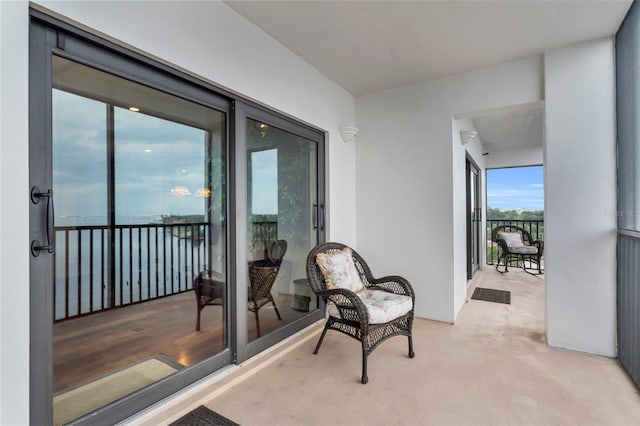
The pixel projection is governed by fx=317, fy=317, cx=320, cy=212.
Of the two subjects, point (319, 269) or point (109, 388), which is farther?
point (319, 269)

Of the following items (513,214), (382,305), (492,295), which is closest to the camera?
(382,305)

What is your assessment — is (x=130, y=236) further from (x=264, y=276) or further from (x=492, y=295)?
(x=492, y=295)

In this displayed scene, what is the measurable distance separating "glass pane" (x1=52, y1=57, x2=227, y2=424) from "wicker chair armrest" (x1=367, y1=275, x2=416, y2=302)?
1373 millimetres

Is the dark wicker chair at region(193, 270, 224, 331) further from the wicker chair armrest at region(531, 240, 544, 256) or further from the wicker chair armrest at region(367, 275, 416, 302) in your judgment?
the wicker chair armrest at region(531, 240, 544, 256)

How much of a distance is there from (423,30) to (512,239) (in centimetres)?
503

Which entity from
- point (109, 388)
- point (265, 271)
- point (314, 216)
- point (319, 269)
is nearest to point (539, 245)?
point (314, 216)

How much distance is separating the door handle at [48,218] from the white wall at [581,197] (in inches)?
139

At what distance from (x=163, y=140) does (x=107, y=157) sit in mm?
364

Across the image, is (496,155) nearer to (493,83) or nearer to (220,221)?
(493,83)

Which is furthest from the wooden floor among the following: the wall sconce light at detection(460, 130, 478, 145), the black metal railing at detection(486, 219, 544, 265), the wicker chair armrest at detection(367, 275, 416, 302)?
the black metal railing at detection(486, 219, 544, 265)

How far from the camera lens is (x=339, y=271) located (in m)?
2.77

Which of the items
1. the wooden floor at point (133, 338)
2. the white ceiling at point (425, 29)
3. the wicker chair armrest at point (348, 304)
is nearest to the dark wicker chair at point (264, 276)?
the wooden floor at point (133, 338)

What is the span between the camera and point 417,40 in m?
2.68

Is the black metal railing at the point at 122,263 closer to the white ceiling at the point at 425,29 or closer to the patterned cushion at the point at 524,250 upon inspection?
the white ceiling at the point at 425,29
